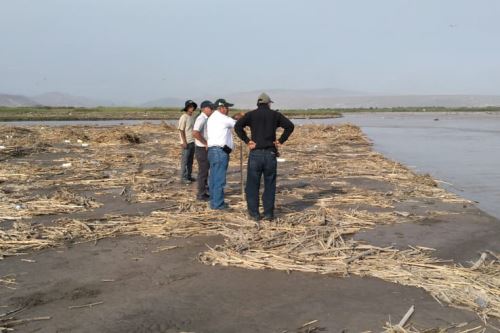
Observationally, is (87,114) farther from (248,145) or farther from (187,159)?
(248,145)

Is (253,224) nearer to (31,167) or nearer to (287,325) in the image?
(287,325)

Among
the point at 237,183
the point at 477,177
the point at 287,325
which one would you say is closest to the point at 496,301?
the point at 287,325

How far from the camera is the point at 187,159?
1209cm

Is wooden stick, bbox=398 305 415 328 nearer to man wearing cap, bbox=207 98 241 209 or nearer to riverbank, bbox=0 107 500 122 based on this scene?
man wearing cap, bbox=207 98 241 209

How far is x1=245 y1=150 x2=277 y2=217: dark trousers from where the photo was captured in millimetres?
7785

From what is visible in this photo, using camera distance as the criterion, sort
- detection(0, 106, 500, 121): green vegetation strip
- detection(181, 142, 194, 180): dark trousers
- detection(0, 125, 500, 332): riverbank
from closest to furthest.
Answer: detection(0, 125, 500, 332): riverbank
detection(181, 142, 194, 180): dark trousers
detection(0, 106, 500, 121): green vegetation strip

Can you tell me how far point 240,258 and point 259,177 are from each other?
81.6 inches

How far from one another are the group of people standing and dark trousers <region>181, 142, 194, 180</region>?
1656 mm

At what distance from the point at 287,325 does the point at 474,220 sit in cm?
546

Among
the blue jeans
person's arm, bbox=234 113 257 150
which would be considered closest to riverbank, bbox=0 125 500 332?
the blue jeans

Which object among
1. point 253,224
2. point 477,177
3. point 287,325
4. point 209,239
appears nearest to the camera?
point 287,325

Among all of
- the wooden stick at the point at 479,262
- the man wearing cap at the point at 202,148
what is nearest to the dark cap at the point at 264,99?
the man wearing cap at the point at 202,148

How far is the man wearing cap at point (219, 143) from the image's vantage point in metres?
8.68

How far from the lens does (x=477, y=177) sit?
14570 mm
